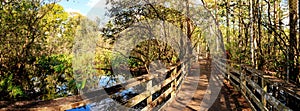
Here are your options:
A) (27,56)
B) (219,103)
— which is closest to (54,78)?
(27,56)

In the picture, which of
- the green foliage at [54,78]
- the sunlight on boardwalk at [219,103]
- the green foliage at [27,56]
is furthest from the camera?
the green foliage at [54,78]

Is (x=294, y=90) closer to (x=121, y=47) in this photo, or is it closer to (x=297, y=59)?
(x=297, y=59)

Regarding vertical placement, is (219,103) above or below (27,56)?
below

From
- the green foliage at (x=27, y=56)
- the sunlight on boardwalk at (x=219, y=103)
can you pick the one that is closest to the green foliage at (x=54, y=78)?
the green foliage at (x=27, y=56)

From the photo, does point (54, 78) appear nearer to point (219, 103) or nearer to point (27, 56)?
point (27, 56)

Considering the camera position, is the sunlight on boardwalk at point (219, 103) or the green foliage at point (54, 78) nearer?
the sunlight on boardwalk at point (219, 103)

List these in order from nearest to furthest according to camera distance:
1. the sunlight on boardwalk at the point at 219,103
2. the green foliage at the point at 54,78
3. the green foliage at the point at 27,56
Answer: the sunlight on boardwalk at the point at 219,103, the green foliage at the point at 27,56, the green foliage at the point at 54,78

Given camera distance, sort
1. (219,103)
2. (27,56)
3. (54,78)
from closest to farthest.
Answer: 1. (219,103)
2. (27,56)
3. (54,78)

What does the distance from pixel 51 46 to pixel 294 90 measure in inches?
669

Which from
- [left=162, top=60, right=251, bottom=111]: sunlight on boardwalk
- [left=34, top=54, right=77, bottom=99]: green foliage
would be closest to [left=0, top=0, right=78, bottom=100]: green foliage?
[left=34, top=54, right=77, bottom=99]: green foliage

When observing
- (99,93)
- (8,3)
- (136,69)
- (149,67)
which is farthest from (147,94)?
(136,69)

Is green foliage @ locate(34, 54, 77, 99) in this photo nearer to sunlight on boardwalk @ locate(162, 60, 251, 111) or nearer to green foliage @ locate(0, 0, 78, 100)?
green foliage @ locate(0, 0, 78, 100)

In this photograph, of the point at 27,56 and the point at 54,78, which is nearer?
the point at 27,56

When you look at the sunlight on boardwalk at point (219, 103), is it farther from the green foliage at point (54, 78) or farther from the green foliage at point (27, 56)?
the green foliage at point (54, 78)
